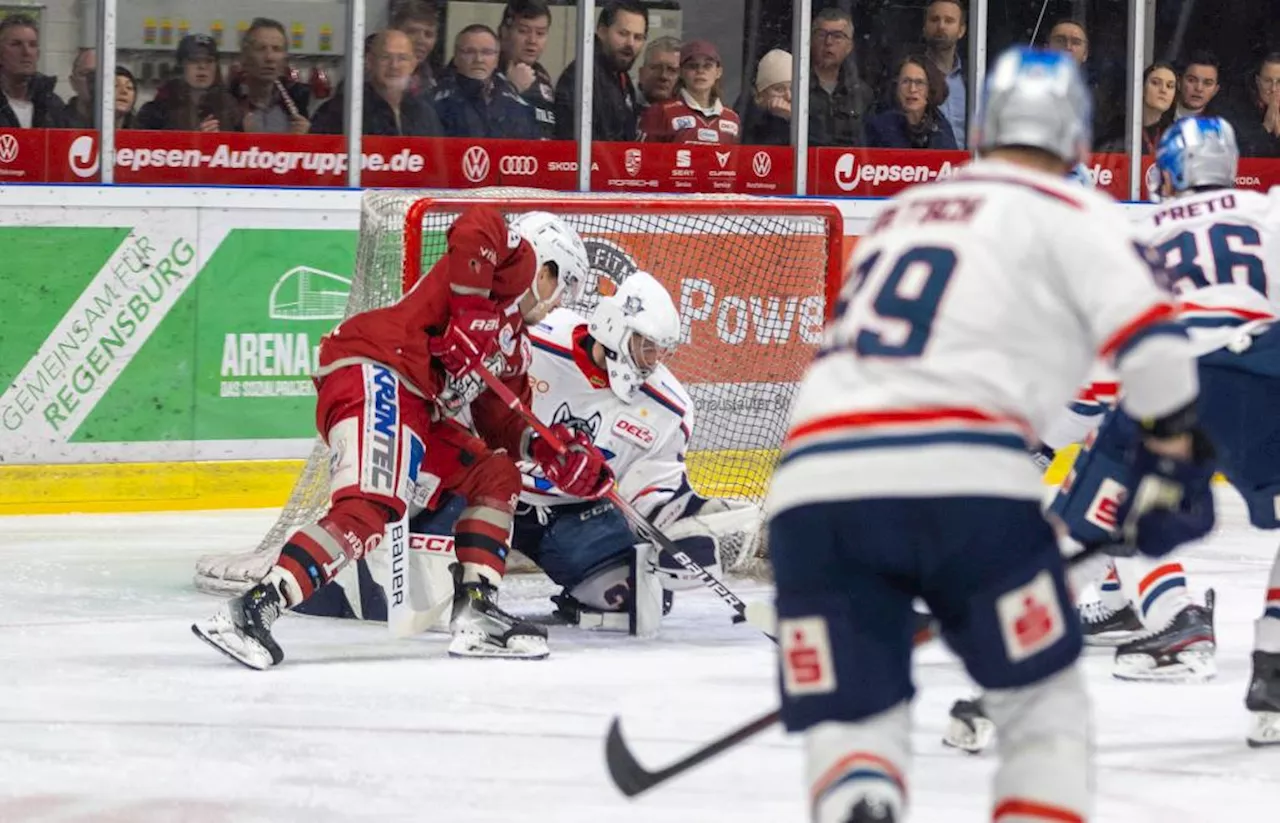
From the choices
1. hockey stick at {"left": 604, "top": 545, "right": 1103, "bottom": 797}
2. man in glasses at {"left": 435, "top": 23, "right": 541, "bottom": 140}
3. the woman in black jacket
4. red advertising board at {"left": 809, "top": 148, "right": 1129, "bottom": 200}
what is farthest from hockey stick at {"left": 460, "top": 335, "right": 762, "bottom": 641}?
the woman in black jacket

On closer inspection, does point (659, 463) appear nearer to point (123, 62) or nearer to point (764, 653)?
point (764, 653)

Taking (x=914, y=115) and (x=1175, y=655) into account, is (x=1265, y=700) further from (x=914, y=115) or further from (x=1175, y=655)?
(x=914, y=115)

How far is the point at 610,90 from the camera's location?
751cm

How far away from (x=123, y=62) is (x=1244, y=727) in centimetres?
404

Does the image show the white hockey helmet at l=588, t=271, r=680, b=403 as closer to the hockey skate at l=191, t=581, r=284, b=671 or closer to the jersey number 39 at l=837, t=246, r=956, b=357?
the hockey skate at l=191, t=581, r=284, b=671

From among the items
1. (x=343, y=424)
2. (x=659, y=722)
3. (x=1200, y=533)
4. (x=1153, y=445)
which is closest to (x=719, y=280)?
(x=343, y=424)

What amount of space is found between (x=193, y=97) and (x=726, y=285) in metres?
1.83

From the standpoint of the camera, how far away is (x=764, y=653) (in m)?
4.79

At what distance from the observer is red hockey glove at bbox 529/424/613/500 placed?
4.68m

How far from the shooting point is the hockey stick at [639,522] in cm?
464

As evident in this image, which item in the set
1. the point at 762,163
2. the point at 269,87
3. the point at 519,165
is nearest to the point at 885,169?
the point at 762,163

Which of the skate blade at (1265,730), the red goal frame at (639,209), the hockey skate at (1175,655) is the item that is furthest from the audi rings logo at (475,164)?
the skate blade at (1265,730)

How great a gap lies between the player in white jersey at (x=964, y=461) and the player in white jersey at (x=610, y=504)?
241 centimetres

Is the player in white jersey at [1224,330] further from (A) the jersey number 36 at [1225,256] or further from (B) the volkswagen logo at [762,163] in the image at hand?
(B) the volkswagen logo at [762,163]
